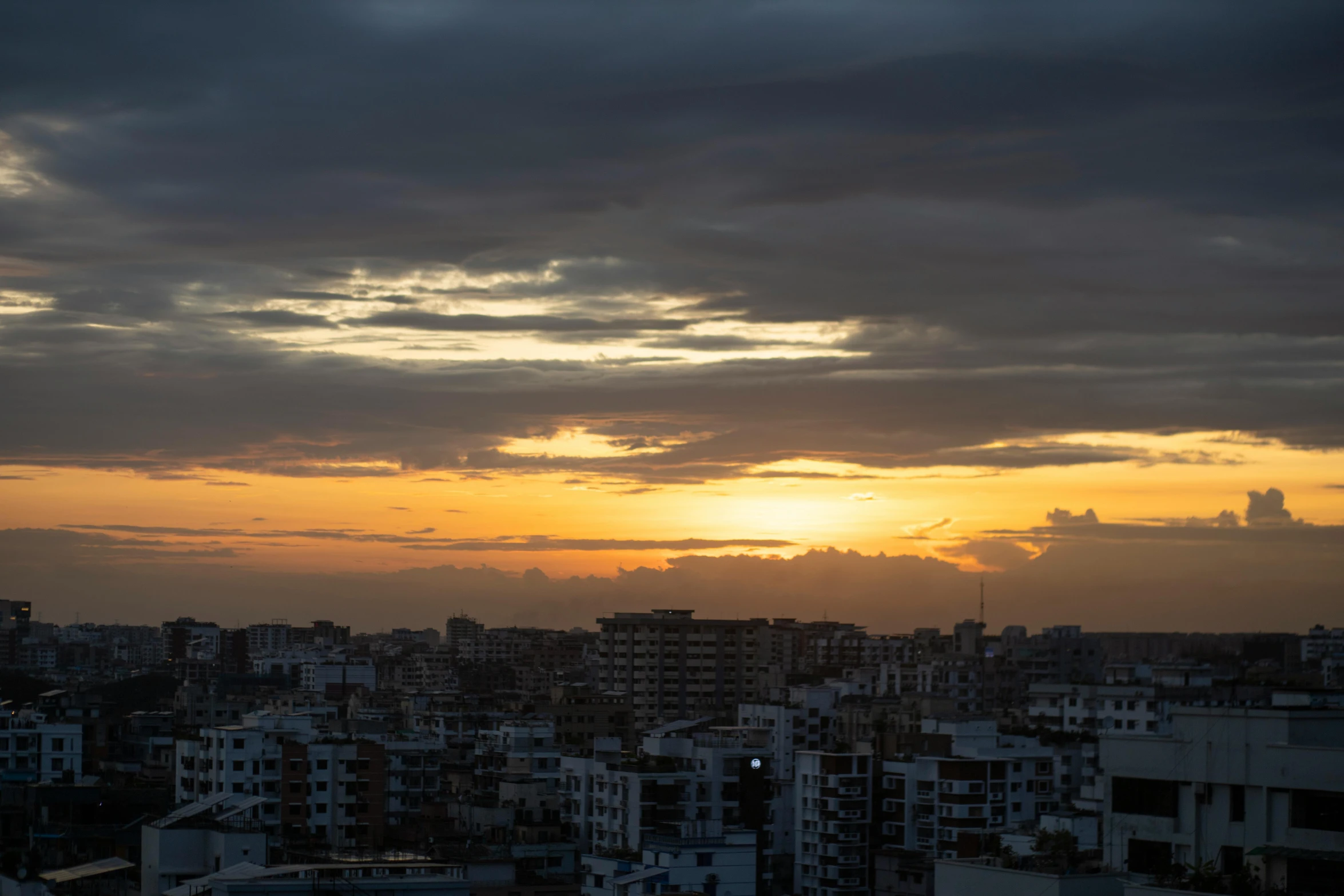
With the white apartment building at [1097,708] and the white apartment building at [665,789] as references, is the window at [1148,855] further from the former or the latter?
the white apartment building at [1097,708]

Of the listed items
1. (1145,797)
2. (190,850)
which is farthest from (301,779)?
(1145,797)

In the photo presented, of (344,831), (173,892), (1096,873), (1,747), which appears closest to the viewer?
(1096,873)

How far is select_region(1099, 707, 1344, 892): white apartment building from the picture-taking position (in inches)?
1033

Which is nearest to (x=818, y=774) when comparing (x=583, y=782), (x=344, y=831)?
(x=583, y=782)

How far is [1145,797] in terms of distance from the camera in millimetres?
29125

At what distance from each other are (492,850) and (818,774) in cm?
2104

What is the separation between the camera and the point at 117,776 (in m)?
78.5

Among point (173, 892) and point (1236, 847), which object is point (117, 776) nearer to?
point (173, 892)

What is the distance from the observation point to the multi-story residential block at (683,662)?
155 m

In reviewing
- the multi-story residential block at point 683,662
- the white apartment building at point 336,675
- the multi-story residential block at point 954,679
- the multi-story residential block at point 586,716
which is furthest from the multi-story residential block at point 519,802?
the white apartment building at point 336,675

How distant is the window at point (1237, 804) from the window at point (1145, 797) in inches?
41.9

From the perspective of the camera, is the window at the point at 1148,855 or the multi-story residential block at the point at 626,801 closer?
the window at the point at 1148,855

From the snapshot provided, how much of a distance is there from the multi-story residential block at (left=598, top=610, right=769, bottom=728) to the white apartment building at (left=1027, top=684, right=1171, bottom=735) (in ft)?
138

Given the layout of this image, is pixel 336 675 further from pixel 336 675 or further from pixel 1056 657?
pixel 1056 657
